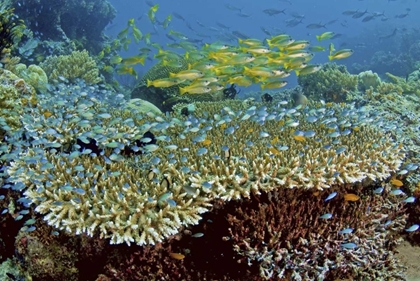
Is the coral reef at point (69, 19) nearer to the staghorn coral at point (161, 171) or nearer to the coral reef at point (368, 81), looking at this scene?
the staghorn coral at point (161, 171)

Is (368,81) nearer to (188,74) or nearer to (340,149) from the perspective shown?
(188,74)

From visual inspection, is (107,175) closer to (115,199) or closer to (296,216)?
(115,199)

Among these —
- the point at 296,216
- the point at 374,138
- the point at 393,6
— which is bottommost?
the point at 296,216

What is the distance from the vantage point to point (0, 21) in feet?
26.9

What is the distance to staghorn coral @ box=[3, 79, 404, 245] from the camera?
13.6ft

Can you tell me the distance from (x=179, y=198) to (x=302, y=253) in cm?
172

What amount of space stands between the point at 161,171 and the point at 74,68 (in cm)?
864

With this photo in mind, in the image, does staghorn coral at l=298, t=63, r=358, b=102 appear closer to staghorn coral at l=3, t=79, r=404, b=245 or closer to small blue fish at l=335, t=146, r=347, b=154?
staghorn coral at l=3, t=79, r=404, b=245

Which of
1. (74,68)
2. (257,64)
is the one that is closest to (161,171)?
(257,64)

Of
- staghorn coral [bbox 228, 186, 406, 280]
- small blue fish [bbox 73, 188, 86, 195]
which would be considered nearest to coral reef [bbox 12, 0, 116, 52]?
small blue fish [bbox 73, 188, 86, 195]

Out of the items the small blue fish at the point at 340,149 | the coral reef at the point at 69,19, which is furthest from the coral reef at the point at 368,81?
the coral reef at the point at 69,19

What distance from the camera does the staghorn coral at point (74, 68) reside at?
11.7 meters

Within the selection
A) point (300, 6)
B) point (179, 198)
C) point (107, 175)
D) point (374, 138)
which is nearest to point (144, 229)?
point (179, 198)

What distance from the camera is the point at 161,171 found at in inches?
191
